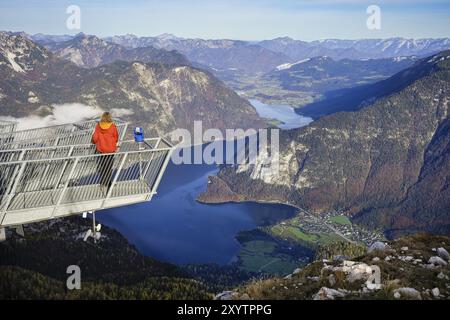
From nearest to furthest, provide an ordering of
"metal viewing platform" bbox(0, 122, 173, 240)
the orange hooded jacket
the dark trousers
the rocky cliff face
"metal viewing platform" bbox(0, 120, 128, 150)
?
the rocky cliff face < "metal viewing platform" bbox(0, 122, 173, 240) < the orange hooded jacket < the dark trousers < "metal viewing platform" bbox(0, 120, 128, 150)

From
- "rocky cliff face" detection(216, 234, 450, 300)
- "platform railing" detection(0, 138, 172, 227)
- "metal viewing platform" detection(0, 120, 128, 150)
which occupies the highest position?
"metal viewing platform" detection(0, 120, 128, 150)

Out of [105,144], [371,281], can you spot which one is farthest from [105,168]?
[371,281]

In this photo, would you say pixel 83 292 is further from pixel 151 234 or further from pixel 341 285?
pixel 151 234

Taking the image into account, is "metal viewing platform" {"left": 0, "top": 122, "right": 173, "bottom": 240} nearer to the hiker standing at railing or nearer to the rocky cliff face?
the hiker standing at railing

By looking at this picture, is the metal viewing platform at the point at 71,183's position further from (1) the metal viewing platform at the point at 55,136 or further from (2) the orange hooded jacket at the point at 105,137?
(1) the metal viewing platform at the point at 55,136

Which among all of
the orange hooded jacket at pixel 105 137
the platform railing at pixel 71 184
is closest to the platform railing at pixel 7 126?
the platform railing at pixel 71 184

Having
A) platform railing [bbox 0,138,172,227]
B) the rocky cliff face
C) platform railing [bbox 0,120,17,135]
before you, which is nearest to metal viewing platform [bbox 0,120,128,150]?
platform railing [bbox 0,120,17,135]

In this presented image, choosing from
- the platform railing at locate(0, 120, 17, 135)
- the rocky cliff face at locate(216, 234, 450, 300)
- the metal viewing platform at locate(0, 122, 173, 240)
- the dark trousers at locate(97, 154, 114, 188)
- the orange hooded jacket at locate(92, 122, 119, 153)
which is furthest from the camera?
the platform railing at locate(0, 120, 17, 135)
